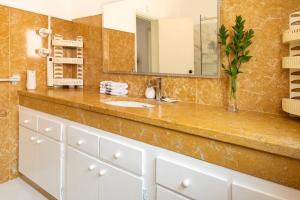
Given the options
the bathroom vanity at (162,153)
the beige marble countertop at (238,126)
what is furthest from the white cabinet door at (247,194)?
the beige marble countertop at (238,126)

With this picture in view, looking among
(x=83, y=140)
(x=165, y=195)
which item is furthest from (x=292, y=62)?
(x=83, y=140)

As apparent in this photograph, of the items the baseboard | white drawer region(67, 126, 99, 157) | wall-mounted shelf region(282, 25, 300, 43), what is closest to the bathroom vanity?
white drawer region(67, 126, 99, 157)

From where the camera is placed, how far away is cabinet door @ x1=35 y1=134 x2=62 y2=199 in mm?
1782

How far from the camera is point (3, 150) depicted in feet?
7.28

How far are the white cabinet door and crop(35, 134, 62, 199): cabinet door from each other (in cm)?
130

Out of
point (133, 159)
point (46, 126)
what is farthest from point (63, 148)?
point (133, 159)

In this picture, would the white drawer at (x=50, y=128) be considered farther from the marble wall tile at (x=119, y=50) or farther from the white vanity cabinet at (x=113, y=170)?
the marble wall tile at (x=119, y=50)

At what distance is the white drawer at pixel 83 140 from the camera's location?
4.79 ft

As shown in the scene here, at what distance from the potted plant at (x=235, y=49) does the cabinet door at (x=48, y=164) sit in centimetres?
127

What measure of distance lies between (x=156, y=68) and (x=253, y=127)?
1.03 m

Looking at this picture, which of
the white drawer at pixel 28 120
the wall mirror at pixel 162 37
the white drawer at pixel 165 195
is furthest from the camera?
the white drawer at pixel 28 120

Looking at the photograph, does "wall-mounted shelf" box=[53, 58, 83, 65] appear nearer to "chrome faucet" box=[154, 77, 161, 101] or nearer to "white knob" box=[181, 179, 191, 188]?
"chrome faucet" box=[154, 77, 161, 101]

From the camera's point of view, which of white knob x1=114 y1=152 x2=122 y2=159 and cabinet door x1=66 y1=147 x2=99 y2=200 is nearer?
white knob x1=114 y1=152 x2=122 y2=159

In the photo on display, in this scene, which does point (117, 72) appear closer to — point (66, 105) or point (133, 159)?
point (66, 105)
